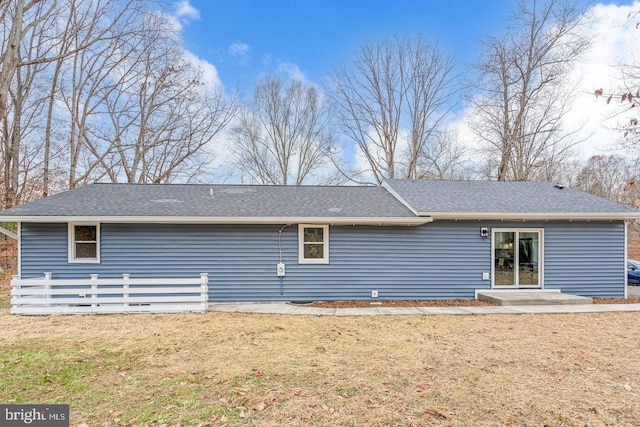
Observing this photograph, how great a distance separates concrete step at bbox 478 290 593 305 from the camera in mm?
8312

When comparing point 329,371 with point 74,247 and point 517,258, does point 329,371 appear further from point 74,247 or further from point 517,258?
point 74,247

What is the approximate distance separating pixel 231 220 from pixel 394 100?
54.6 feet

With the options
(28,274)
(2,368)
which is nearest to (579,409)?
(2,368)

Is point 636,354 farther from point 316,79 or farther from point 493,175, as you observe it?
point 316,79

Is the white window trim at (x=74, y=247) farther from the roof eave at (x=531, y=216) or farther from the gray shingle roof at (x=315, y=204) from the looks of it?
the roof eave at (x=531, y=216)

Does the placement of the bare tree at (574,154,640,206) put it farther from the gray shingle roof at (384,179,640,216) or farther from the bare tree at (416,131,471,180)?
the gray shingle roof at (384,179,640,216)

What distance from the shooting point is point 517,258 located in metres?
9.43

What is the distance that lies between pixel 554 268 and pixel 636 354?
5.04 meters

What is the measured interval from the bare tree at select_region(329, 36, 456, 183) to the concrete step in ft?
43.1

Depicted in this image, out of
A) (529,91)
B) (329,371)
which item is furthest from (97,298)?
(529,91)

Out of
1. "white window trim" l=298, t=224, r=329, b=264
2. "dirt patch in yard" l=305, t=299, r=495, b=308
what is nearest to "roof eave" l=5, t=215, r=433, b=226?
"white window trim" l=298, t=224, r=329, b=264

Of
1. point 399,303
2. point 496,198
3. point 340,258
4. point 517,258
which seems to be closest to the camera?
point 399,303

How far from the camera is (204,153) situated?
20016mm

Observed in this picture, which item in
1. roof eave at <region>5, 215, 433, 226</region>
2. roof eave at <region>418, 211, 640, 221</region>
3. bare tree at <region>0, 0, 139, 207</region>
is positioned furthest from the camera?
bare tree at <region>0, 0, 139, 207</region>
